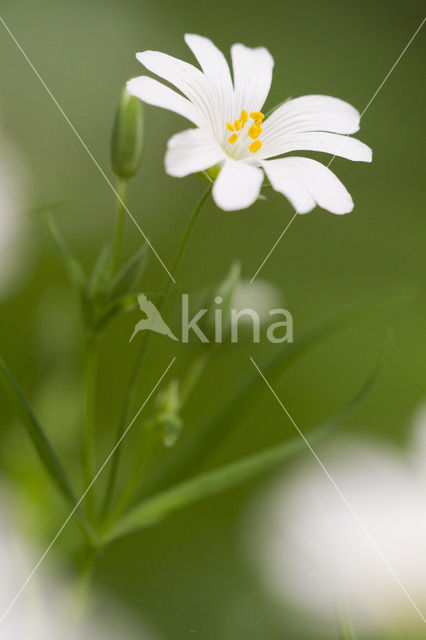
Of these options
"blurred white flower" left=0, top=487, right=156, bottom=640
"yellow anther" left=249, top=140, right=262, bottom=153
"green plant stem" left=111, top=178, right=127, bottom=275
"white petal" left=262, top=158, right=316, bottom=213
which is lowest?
"blurred white flower" left=0, top=487, right=156, bottom=640

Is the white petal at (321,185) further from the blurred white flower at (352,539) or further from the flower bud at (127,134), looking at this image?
the blurred white flower at (352,539)

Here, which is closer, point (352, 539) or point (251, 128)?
point (251, 128)

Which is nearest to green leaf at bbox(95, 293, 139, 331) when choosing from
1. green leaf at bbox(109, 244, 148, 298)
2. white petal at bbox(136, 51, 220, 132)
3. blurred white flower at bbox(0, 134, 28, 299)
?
green leaf at bbox(109, 244, 148, 298)

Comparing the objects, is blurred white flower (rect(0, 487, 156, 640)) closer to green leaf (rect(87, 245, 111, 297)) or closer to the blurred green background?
the blurred green background

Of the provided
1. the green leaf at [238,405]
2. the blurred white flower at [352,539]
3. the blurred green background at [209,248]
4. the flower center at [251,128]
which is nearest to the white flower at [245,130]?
the flower center at [251,128]

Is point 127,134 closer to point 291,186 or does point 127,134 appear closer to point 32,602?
point 291,186

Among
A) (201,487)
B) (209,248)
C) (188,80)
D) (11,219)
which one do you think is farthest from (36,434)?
(209,248)

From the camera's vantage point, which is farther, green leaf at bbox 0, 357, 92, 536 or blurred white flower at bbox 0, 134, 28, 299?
blurred white flower at bbox 0, 134, 28, 299
